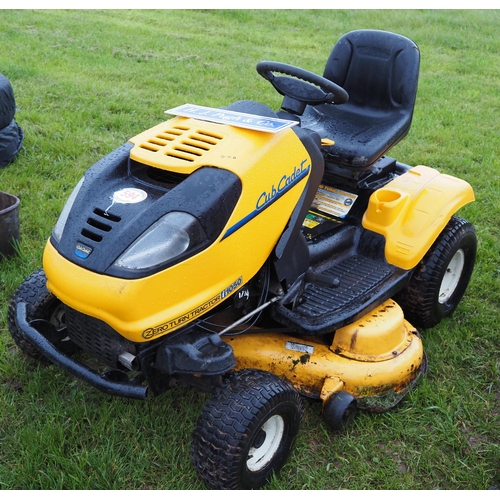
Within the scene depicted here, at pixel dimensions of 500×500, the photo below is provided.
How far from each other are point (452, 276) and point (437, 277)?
14.1 inches

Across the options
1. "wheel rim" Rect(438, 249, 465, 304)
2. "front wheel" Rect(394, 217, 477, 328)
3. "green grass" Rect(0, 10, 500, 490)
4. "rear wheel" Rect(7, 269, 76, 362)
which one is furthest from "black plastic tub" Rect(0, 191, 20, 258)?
"wheel rim" Rect(438, 249, 465, 304)

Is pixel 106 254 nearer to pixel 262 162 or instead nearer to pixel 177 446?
pixel 262 162

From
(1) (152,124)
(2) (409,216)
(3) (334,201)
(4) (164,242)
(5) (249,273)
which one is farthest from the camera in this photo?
(1) (152,124)

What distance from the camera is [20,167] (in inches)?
180

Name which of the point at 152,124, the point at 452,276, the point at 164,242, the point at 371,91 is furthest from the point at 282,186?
the point at 152,124

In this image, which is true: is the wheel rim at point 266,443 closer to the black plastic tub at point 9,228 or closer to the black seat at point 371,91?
the black seat at point 371,91

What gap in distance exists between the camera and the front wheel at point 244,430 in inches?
83.7

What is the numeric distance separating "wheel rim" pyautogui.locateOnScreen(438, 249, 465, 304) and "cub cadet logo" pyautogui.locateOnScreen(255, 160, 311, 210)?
1241 mm

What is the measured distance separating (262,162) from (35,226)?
203 centimetres

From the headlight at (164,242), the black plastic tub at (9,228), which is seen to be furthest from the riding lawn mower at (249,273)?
the black plastic tub at (9,228)

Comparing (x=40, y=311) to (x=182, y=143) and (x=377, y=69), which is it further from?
(x=377, y=69)

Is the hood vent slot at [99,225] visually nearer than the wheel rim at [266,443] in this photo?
Yes

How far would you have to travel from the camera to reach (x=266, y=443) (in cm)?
233

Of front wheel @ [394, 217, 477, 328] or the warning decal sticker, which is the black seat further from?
front wheel @ [394, 217, 477, 328]
